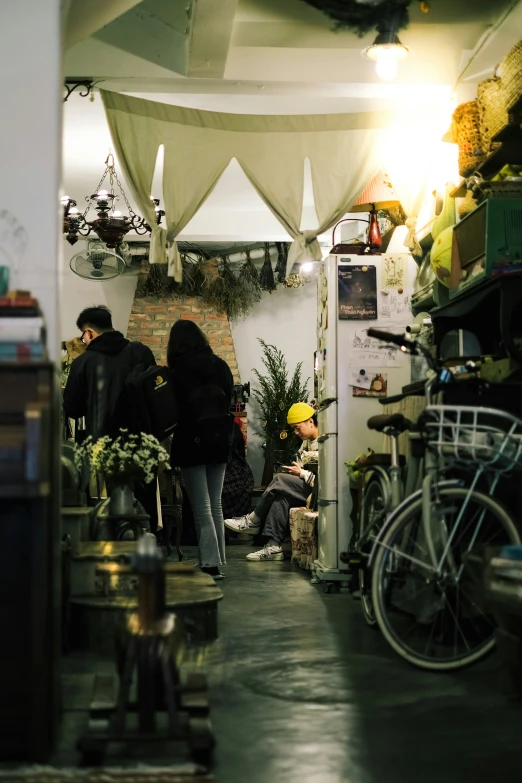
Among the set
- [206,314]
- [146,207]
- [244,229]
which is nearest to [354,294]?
[146,207]

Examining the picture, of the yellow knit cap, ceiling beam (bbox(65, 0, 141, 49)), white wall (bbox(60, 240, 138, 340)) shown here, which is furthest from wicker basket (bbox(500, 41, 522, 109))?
white wall (bbox(60, 240, 138, 340))

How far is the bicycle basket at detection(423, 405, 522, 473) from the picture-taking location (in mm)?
3119

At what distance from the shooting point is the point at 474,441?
10.3 feet

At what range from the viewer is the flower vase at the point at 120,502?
15.6 ft

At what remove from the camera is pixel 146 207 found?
5512mm

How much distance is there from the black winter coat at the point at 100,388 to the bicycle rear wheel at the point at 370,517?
158 centimetres

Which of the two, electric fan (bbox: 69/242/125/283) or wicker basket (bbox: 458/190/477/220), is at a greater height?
electric fan (bbox: 69/242/125/283)

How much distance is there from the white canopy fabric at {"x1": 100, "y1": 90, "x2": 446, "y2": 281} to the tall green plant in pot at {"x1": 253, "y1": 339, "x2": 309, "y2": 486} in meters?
4.38

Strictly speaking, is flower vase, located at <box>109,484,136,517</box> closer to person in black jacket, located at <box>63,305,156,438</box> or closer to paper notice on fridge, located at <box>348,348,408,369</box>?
person in black jacket, located at <box>63,305,156,438</box>

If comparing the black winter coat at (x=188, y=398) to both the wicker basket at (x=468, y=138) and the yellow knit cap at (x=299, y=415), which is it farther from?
the wicker basket at (x=468, y=138)

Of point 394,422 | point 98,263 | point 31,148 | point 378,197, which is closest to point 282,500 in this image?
point 378,197

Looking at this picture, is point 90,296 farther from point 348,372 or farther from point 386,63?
point 386,63

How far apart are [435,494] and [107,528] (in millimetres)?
2153

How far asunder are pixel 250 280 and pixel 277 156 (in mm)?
5067
